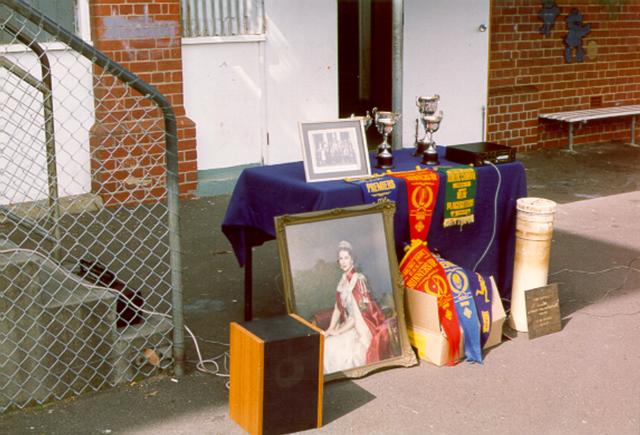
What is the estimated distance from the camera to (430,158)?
217 inches

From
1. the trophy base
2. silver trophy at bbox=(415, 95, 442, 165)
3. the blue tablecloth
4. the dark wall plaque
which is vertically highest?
silver trophy at bbox=(415, 95, 442, 165)

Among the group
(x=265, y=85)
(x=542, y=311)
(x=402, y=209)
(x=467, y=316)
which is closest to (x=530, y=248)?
(x=542, y=311)

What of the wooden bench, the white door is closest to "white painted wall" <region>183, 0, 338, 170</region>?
the white door

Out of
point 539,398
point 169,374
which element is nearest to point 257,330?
point 169,374

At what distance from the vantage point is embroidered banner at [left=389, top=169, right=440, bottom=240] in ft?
16.7

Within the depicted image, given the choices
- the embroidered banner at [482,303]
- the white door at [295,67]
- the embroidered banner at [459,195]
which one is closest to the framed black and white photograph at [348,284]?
the embroidered banner at [482,303]

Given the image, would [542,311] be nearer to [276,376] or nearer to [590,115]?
[276,376]

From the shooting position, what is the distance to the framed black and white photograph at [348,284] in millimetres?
4555

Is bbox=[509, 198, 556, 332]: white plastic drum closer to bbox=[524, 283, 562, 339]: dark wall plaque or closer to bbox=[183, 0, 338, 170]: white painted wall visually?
bbox=[524, 283, 562, 339]: dark wall plaque

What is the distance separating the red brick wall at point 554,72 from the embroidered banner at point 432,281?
249 inches

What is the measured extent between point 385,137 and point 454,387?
166cm

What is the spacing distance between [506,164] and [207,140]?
13.0ft

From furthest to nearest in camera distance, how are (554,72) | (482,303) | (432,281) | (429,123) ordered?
(554,72), (429,123), (482,303), (432,281)

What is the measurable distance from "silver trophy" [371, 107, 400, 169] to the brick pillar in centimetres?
297
